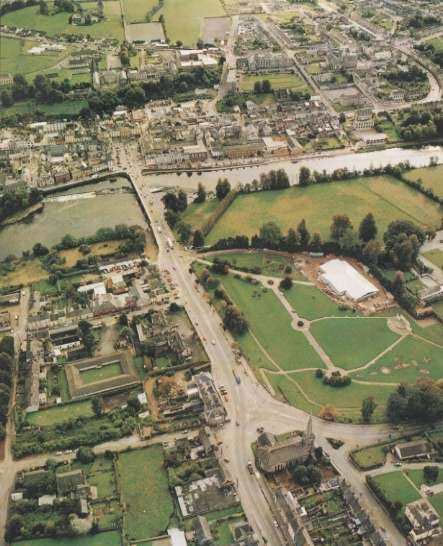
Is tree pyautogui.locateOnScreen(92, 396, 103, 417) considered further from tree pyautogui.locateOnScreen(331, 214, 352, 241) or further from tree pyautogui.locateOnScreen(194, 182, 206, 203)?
tree pyautogui.locateOnScreen(194, 182, 206, 203)

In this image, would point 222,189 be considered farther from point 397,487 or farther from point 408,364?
point 397,487

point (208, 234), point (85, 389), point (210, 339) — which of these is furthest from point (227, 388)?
point (208, 234)

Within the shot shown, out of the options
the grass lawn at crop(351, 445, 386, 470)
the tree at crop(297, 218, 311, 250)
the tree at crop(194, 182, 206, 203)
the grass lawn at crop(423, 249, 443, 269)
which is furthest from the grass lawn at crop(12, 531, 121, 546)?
the tree at crop(194, 182, 206, 203)

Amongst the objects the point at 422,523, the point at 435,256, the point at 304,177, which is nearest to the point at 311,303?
the point at 435,256

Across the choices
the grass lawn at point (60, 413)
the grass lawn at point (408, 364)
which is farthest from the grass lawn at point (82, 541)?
the grass lawn at point (408, 364)

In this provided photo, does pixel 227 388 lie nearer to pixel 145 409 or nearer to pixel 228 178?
pixel 145 409

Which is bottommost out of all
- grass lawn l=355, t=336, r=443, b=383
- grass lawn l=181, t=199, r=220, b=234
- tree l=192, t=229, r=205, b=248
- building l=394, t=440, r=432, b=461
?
building l=394, t=440, r=432, b=461
